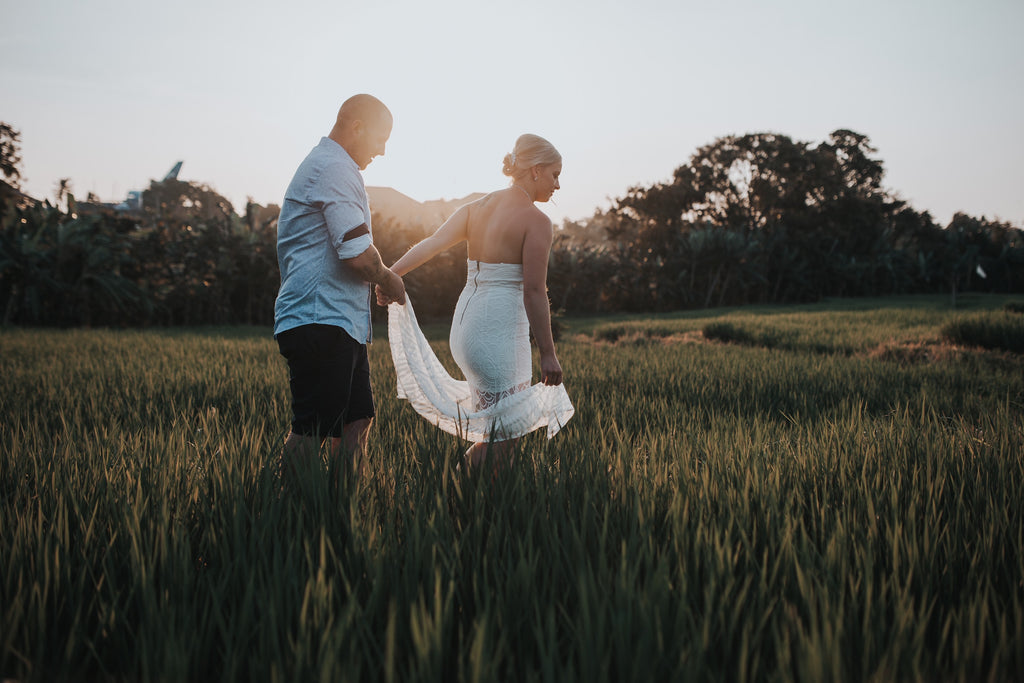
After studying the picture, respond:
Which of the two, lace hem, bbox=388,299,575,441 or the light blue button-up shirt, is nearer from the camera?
the light blue button-up shirt

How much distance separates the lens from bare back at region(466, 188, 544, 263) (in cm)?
212

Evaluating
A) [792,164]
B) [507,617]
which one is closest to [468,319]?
[507,617]

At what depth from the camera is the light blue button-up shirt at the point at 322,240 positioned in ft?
6.37

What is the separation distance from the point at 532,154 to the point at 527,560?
1421 millimetres

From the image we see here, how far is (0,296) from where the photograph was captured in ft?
34.4

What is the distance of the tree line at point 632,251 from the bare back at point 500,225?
10802 mm

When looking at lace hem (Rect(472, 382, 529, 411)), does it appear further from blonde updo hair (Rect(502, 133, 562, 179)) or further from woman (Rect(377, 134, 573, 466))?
blonde updo hair (Rect(502, 133, 562, 179))

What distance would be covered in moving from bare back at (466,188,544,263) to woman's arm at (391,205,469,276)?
4cm

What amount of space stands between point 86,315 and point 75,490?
11342 millimetres

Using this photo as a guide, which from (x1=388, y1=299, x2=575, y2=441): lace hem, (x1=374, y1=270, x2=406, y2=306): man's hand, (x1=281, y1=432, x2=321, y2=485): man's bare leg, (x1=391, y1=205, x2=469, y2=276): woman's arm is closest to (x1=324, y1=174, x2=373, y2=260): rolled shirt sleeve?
(x1=374, y1=270, x2=406, y2=306): man's hand

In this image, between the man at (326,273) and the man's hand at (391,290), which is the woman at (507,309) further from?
the man at (326,273)

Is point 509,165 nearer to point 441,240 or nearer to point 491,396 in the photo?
point 441,240

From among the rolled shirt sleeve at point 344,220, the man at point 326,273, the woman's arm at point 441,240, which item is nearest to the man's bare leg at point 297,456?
the man at point 326,273

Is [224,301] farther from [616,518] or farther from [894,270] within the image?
[894,270]
